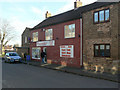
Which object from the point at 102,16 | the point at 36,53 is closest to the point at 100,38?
the point at 102,16

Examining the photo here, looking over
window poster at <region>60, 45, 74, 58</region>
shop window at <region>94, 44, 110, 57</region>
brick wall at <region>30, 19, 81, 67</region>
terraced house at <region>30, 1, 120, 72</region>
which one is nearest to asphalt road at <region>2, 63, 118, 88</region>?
shop window at <region>94, 44, 110, 57</region>

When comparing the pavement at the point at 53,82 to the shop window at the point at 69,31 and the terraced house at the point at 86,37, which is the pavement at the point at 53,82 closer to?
the terraced house at the point at 86,37

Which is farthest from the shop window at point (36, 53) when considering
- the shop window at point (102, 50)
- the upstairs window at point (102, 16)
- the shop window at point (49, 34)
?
the upstairs window at point (102, 16)

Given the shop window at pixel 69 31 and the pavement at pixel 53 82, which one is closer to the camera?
the pavement at pixel 53 82

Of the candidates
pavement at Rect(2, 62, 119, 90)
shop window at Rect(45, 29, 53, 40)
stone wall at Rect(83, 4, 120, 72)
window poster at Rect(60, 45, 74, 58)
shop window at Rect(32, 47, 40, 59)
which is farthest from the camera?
shop window at Rect(32, 47, 40, 59)

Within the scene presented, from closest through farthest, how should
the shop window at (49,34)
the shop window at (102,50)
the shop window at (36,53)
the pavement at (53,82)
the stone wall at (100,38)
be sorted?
the pavement at (53,82), the stone wall at (100,38), the shop window at (102,50), the shop window at (49,34), the shop window at (36,53)

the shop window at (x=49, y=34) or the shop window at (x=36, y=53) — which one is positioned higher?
the shop window at (x=49, y=34)

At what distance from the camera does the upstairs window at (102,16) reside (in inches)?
470

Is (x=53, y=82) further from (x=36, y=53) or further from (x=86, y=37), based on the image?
(x=36, y=53)

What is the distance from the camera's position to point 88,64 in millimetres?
13391

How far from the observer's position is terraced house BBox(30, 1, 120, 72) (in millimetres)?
11531

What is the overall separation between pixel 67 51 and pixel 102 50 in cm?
473

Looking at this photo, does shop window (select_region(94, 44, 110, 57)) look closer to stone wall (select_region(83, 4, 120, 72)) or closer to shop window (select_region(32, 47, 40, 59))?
stone wall (select_region(83, 4, 120, 72))

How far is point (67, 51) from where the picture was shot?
629 inches
